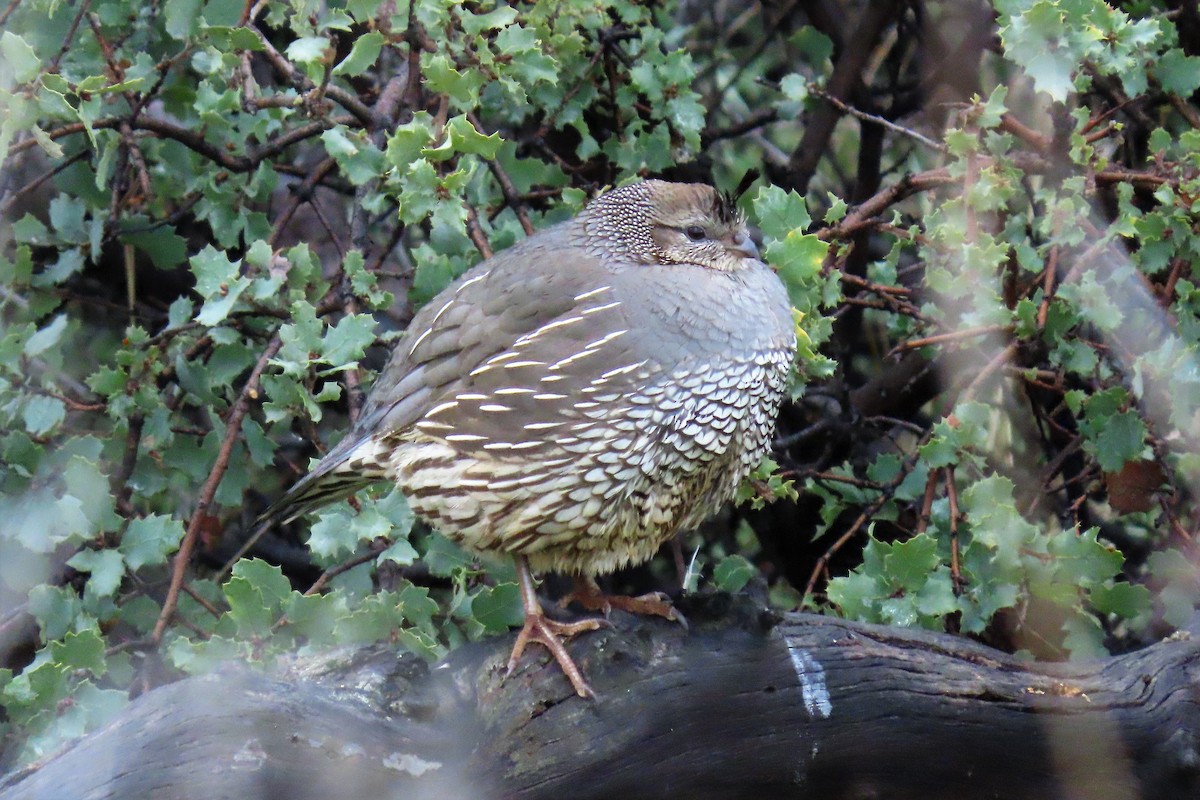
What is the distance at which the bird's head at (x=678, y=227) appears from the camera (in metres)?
3.63

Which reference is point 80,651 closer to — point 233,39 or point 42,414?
point 42,414

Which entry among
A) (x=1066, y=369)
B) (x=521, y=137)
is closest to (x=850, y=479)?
(x=1066, y=369)

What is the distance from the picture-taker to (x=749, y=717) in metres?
2.95

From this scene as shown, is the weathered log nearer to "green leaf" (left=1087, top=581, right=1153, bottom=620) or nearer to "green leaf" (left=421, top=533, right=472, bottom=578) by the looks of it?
"green leaf" (left=1087, top=581, right=1153, bottom=620)

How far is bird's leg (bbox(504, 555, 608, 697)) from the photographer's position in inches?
117

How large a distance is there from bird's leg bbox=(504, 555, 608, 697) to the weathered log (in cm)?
3

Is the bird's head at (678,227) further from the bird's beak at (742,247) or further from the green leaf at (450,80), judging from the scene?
the green leaf at (450,80)

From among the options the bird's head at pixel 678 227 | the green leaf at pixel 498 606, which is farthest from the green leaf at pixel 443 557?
the bird's head at pixel 678 227

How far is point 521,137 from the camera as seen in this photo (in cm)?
471

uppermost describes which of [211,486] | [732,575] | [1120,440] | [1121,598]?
[1120,440]

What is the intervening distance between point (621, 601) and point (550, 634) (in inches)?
15.7

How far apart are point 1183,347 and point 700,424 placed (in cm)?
132

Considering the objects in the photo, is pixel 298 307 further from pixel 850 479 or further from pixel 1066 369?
pixel 1066 369

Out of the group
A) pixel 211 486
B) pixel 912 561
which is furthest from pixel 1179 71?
pixel 211 486
